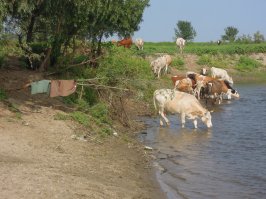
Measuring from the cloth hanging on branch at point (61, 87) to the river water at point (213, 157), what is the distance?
2948 millimetres

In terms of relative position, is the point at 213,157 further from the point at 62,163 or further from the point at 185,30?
the point at 185,30

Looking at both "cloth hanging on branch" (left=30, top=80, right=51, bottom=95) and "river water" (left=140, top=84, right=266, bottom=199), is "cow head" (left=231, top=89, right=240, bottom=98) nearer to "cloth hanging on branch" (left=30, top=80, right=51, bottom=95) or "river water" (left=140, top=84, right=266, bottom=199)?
"river water" (left=140, top=84, right=266, bottom=199)

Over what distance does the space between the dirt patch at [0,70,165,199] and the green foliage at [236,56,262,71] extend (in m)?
36.6

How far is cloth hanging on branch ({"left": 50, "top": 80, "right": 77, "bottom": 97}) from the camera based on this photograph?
56.5 ft

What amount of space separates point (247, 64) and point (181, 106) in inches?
1346

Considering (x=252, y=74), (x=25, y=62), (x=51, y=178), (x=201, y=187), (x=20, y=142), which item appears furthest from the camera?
(x=252, y=74)

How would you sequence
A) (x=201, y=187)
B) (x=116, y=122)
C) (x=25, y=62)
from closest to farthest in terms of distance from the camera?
(x=201, y=187)
(x=116, y=122)
(x=25, y=62)

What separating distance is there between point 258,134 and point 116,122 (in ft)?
17.5

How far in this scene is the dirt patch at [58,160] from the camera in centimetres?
987

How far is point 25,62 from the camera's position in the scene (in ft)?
73.0

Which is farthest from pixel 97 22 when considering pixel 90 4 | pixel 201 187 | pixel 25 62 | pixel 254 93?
pixel 254 93

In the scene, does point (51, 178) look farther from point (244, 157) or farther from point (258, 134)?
point (258, 134)

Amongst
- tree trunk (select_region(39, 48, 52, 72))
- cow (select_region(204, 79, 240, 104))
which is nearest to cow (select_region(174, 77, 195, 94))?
cow (select_region(204, 79, 240, 104))

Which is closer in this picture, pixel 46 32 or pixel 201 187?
pixel 201 187
